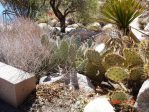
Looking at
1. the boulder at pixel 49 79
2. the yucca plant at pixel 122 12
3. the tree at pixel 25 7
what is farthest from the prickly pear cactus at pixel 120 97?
the tree at pixel 25 7

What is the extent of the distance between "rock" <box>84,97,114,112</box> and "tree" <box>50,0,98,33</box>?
25.4ft

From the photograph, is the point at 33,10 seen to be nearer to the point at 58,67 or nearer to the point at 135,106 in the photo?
the point at 58,67

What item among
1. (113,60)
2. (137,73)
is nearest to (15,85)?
(113,60)

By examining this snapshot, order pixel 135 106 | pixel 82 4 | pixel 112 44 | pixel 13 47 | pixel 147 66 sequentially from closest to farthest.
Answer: pixel 135 106 → pixel 147 66 → pixel 13 47 → pixel 112 44 → pixel 82 4

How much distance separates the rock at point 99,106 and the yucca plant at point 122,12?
3640 millimetres

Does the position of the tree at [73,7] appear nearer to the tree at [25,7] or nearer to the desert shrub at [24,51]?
the tree at [25,7]

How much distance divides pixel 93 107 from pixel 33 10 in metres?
9.23

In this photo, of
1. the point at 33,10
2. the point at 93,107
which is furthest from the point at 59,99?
the point at 33,10

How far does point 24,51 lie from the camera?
632 centimetres

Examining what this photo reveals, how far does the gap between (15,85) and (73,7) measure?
7.88 meters

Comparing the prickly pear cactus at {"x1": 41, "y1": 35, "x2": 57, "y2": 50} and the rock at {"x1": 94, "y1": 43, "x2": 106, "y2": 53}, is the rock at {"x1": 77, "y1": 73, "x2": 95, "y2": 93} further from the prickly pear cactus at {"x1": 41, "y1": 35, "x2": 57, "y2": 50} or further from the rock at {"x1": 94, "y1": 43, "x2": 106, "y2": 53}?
the rock at {"x1": 94, "y1": 43, "x2": 106, "y2": 53}

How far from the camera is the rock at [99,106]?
483 centimetres

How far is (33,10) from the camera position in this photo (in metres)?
13.6

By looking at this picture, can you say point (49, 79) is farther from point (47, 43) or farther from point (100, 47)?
point (100, 47)
